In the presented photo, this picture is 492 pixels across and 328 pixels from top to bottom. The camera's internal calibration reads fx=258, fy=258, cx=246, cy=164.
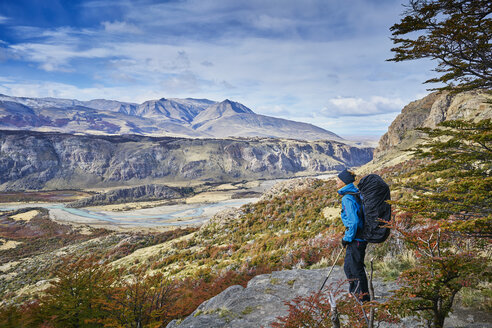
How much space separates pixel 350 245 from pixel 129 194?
12158 cm

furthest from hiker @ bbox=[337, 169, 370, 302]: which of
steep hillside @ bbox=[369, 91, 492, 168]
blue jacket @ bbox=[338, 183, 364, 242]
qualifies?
steep hillside @ bbox=[369, 91, 492, 168]

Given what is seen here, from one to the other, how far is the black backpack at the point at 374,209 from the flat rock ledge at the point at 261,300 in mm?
997

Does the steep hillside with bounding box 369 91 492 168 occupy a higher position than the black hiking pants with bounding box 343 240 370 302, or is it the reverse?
the steep hillside with bounding box 369 91 492 168

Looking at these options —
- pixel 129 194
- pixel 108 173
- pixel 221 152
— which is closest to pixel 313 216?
pixel 129 194

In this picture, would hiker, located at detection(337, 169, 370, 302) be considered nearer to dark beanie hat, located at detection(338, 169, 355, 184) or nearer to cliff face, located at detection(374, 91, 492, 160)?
dark beanie hat, located at detection(338, 169, 355, 184)

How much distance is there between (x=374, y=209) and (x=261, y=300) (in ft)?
11.8

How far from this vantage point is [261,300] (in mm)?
6195

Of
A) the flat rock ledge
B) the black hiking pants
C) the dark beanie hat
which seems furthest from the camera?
the flat rock ledge

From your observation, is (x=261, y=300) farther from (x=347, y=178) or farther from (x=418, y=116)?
(x=418, y=116)

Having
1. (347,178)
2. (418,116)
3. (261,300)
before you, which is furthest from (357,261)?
(418,116)

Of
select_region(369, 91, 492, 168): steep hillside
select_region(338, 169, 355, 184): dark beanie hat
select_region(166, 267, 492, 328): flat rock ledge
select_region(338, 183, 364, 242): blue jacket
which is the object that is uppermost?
select_region(369, 91, 492, 168): steep hillside

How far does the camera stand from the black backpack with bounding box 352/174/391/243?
Result: 4.28m

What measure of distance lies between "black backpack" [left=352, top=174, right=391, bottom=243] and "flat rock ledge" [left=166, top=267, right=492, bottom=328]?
3.27 ft

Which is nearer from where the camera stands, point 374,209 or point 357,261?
point 374,209
